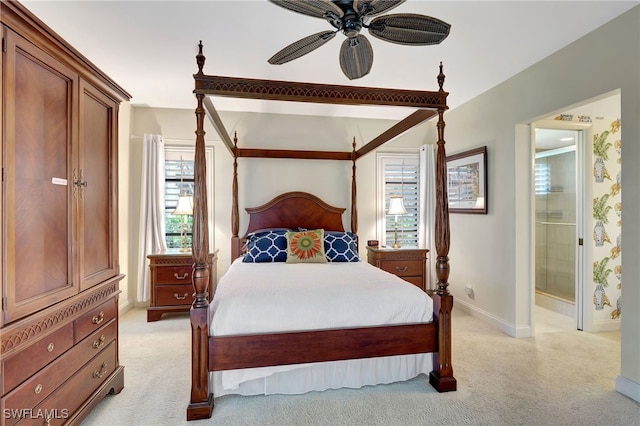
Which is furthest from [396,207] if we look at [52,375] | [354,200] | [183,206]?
[52,375]

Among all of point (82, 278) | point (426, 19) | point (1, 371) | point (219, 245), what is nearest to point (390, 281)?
point (426, 19)

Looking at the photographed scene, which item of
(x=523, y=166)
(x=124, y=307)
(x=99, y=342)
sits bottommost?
(x=124, y=307)

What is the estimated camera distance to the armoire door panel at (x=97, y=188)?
5.99ft

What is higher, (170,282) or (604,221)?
(604,221)

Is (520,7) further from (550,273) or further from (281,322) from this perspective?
(550,273)

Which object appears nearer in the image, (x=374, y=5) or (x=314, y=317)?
(x=374, y=5)

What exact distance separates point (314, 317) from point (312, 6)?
1.82 metres

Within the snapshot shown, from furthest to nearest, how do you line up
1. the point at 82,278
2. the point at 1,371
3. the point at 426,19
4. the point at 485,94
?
the point at 485,94, the point at 82,278, the point at 426,19, the point at 1,371

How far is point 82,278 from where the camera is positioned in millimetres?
1795

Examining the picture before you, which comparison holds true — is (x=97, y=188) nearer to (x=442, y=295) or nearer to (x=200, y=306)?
(x=200, y=306)

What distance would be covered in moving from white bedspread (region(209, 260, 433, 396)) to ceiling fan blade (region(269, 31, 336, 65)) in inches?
61.7

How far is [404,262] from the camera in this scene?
4.12m

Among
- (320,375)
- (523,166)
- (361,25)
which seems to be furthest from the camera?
(523,166)

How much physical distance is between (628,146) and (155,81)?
13.8 ft
